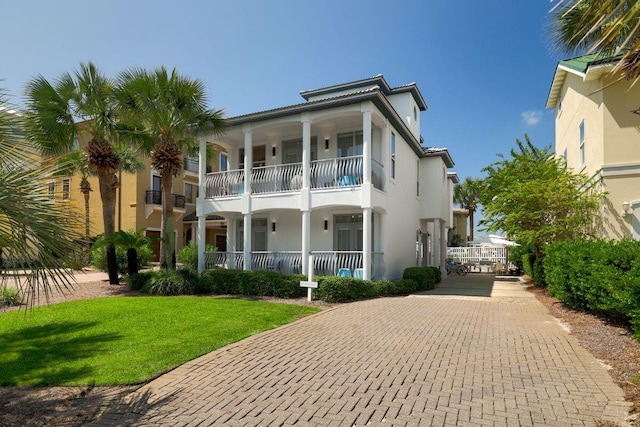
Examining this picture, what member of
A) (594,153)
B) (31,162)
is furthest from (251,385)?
(594,153)

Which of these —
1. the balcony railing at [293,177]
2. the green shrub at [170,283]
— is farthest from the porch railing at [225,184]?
the green shrub at [170,283]

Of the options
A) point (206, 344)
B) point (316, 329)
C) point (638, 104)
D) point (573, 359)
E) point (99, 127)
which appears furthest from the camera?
point (99, 127)

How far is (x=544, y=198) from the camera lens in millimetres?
14148

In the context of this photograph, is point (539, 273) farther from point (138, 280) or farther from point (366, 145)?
point (138, 280)

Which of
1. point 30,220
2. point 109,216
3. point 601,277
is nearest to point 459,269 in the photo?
point 601,277

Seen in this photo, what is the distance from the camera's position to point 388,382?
5.23 m

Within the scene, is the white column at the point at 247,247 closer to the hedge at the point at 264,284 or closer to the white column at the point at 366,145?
the hedge at the point at 264,284

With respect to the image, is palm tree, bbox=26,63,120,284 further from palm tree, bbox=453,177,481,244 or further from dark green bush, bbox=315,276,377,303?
palm tree, bbox=453,177,481,244

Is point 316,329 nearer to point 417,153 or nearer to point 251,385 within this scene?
point 251,385

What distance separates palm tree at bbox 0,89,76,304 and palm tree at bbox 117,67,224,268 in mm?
10579

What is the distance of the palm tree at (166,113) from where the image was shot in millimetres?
14633

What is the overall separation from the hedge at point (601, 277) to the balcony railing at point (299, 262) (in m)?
5.85

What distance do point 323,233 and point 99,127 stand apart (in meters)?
9.83

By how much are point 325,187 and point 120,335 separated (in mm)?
8898
